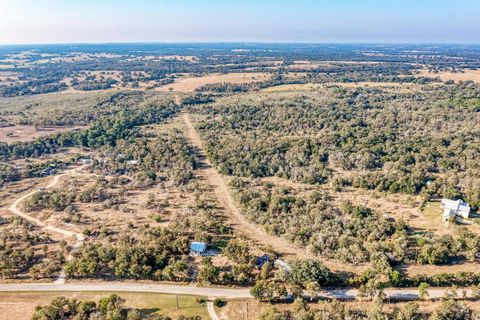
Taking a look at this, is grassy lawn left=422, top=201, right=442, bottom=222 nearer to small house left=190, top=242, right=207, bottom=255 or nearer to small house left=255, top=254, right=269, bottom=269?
small house left=255, top=254, right=269, bottom=269

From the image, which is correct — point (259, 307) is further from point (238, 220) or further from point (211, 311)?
point (238, 220)

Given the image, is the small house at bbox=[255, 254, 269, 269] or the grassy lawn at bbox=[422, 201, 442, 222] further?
the grassy lawn at bbox=[422, 201, 442, 222]

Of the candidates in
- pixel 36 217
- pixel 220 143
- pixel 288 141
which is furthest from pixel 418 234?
pixel 36 217

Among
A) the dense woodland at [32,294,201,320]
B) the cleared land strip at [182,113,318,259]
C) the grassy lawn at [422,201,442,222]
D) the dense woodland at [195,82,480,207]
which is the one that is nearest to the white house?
the grassy lawn at [422,201,442,222]

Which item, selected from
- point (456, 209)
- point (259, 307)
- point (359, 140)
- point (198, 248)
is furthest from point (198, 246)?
point (359, 140)

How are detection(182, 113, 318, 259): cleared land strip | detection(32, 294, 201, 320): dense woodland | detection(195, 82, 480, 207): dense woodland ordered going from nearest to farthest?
detection(32, 294, 201, 320): dense woodland
detection(182, 113, 318, 259): cleared land strip
detection(195, 82, 480, 207): dense woodland
